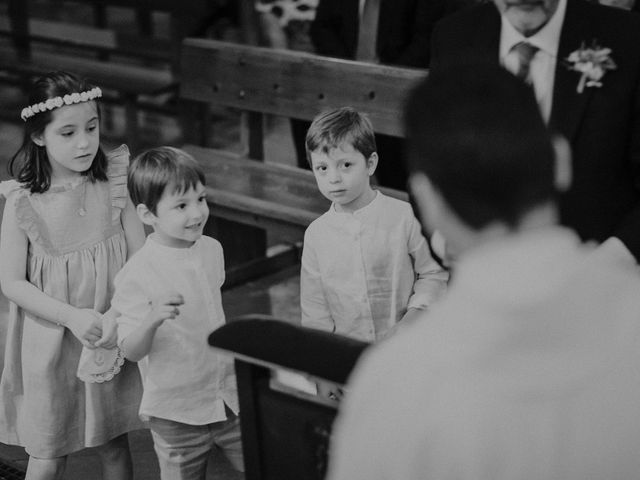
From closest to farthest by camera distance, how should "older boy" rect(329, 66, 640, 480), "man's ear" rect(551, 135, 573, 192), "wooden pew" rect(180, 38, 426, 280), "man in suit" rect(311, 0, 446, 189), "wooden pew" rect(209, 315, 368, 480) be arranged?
"older boy" rect(329, 66, 640, 480)
"man's ear" rect(551, 135, 573, 192)
"wooden pew" rect(209, 315, 368, 480)
"wooden pew" rect(180, 38, 426, 280)
"man in suit" rect(311, 0, 446, 189)

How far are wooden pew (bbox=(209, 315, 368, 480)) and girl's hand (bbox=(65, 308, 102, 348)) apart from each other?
1.16 meters

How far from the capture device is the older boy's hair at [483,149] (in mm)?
1467

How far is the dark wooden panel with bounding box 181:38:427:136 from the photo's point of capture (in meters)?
4.80

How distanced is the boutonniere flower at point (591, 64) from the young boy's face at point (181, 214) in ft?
3.42

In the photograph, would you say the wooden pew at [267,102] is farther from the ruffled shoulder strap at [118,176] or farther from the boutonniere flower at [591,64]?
the boutonniere flower at [591,64]

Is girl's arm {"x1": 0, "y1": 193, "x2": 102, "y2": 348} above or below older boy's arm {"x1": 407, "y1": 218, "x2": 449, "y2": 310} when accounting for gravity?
below

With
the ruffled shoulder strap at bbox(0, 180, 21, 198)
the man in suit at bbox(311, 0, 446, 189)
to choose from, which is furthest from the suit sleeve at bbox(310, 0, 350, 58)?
the ruffled shoulder strap at bbox(0, 180, 21, 198)

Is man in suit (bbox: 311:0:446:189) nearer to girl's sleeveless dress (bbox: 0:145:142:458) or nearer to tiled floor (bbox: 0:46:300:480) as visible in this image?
tiled floor (bbox: 0:46:300:480)

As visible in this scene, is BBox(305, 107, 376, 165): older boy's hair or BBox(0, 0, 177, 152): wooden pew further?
BBox(0, 0, 177, 152): wooden pew

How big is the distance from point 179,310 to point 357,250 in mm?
525

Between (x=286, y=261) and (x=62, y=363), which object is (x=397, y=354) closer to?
(x=62, y=363)

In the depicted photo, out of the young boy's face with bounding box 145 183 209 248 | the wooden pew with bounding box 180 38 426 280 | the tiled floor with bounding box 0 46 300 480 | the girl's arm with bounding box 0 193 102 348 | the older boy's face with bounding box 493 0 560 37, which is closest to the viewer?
the older boy's face with bounding box 493 0 560 37

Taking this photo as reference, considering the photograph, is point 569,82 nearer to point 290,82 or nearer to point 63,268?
point 63,268

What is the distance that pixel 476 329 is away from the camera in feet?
4.59
